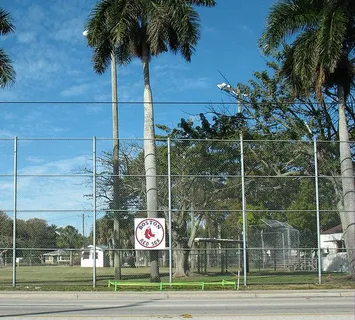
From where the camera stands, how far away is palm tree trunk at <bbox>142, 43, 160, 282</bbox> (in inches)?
856

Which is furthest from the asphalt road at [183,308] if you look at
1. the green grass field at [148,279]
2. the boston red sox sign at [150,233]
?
the boston red sox sign at [150,233]

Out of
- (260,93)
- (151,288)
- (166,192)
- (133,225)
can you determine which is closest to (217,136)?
(260,93)

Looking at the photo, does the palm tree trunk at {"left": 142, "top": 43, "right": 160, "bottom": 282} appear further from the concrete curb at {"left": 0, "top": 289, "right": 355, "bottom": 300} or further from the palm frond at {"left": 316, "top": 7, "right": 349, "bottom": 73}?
the palm frond at {"left": 316, "top": 7, "right": 349, "bottom": 73}

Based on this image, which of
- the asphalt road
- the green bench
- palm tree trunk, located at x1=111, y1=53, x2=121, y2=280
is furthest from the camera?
palm tree trunk, located at x1=111, y1=53, x2=121, y2=280

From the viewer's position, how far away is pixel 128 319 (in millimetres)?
10805

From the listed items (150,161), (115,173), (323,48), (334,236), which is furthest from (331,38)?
(334,236)

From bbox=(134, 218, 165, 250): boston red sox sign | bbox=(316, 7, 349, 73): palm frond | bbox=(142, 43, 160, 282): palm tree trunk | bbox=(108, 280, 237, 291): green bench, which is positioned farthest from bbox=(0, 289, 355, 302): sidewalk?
bbox=(316, 7, 349, 73): palm frond

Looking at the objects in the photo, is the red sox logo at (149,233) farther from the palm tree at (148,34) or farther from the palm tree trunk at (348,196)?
the palm tree trunk at (348,196)

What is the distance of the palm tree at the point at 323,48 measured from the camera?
68.2 ft

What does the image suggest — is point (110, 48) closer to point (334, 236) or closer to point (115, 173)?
point (115, 173)

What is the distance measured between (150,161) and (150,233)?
3.08 m

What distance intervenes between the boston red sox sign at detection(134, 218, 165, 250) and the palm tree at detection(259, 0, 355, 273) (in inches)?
281

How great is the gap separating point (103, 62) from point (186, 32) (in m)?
3.92

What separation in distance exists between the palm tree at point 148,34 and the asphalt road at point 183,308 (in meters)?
4.50
